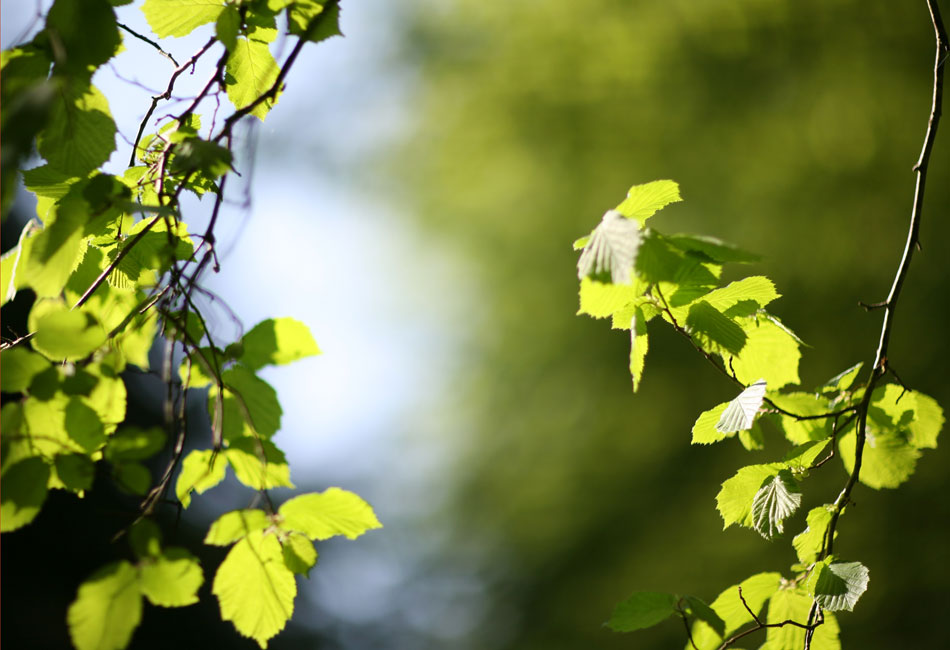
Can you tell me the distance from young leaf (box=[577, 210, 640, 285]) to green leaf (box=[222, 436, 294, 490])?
345mm

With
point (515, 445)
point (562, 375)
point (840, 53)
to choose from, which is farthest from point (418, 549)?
point (840, 53)

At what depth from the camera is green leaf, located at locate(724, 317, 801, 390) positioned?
2.82 ft

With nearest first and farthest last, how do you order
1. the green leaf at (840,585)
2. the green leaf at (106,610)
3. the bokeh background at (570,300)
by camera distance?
the green leaf at (106,610), the green leaf at (840,585), the bokeh background at (570,300)

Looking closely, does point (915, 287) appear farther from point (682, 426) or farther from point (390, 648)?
point (390, 648)

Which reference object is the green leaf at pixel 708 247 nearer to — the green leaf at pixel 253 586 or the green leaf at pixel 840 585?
the green leaf at pixel 840 585

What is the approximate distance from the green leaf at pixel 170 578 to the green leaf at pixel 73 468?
0.28 feet

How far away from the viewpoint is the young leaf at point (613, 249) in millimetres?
546

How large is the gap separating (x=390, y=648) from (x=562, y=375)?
3.20 m

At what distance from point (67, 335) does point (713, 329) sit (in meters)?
0.65

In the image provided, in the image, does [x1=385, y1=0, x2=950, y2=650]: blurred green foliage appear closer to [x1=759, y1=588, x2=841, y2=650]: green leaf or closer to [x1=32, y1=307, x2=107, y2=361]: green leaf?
[x1=759, y1=588, x2=841, y2=650]: green leaf

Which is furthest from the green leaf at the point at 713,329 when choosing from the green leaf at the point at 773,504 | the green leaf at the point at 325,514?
the green leaf at the point at 325,514

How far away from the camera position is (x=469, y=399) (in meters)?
5.93

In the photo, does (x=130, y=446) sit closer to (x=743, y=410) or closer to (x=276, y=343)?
(x=276, y=343)

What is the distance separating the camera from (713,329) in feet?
2.54
